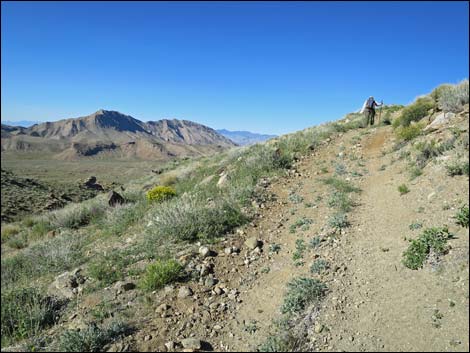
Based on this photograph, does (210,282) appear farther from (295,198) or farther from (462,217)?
(462,217)

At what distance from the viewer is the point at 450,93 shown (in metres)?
12.6

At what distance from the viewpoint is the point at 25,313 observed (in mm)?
5031

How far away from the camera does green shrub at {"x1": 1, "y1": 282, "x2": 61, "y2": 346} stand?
4.74 metres

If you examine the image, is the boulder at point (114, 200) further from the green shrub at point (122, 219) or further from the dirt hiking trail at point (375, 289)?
the dirt hiking trail at point (375, 289)

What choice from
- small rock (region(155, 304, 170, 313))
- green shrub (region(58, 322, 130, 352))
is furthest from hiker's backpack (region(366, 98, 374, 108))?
green shrub (region(58, 322, 130, 352))

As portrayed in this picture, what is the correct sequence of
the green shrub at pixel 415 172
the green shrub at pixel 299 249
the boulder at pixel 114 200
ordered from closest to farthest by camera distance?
1. the green shrub at pixel 299 249
2. the green shrub at pixel 415 172
3. the boulder at pixel 114 200

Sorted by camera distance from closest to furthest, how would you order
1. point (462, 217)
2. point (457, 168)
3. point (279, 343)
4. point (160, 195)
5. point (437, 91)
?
point (279, 343) → point (462, 217) → point (457, 168) → point (160, 195) → point (437, 91)

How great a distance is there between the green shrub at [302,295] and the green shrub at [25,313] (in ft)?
12.5

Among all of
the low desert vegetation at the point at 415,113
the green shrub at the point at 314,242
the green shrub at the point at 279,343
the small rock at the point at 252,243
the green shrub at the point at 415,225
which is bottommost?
the green shrub at the point at 279,343

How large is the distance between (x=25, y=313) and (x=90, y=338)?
1.51 m

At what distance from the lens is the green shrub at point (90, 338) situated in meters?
4.26

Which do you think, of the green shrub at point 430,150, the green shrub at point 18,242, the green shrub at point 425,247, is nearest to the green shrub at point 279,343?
the green shrub at point 425,247

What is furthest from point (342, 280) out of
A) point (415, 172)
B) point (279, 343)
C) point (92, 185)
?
point (92, 185)

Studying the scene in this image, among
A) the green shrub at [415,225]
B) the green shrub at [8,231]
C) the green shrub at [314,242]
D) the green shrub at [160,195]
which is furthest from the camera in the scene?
the green shrub at [160,195]
